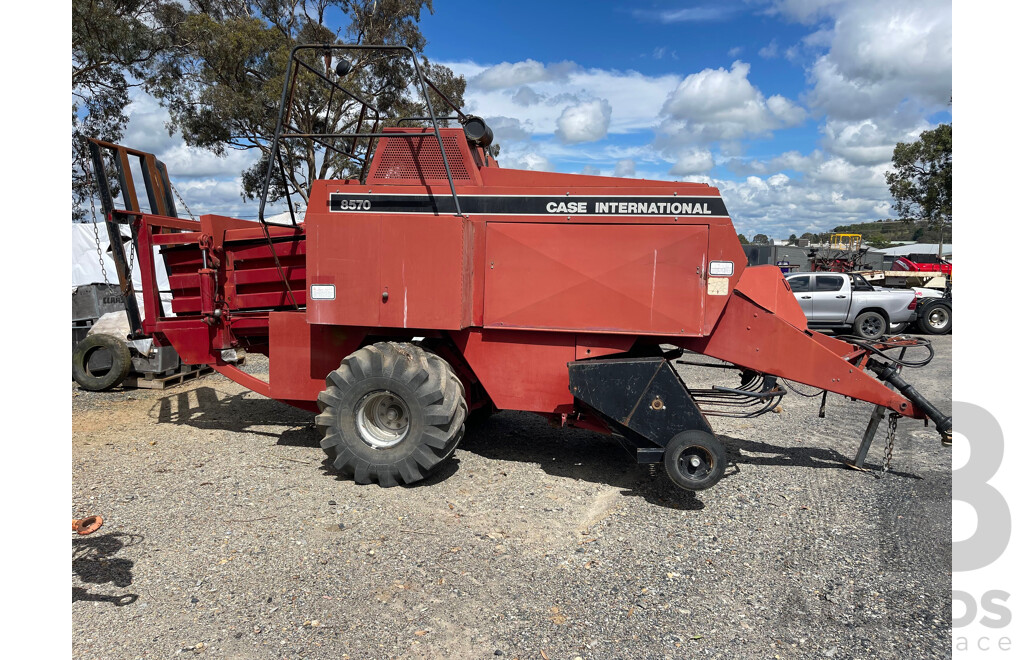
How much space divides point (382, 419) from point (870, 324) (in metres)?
14.0

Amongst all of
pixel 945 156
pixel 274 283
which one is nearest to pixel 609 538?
pixel 274 283

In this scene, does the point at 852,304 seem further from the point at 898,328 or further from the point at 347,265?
the point at 347,265

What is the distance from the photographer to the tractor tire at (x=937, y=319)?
15.9m

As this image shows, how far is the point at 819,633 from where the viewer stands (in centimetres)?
321

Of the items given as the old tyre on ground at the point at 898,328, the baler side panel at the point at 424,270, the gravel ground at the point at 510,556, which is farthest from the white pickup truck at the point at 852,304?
the baler side panel at the point at 424,270

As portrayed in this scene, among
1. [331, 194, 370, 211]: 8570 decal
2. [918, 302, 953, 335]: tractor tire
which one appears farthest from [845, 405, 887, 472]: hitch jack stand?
[918, 302, 953, 335]: tractor tire

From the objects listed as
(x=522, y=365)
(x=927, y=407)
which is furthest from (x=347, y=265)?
(x=927, y=407)

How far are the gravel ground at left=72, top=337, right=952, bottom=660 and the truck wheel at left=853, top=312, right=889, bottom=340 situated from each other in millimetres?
9661

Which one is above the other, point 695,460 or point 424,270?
point 424,270

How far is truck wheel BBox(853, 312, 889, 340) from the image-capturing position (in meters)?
14.9

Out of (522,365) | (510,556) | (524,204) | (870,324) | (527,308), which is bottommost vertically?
(510,556)

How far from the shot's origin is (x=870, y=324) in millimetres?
15125

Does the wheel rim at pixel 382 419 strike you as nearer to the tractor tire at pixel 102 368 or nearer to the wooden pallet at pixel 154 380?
the wooden pallet at pixel 154 380

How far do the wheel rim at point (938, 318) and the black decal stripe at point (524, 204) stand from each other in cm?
1448
